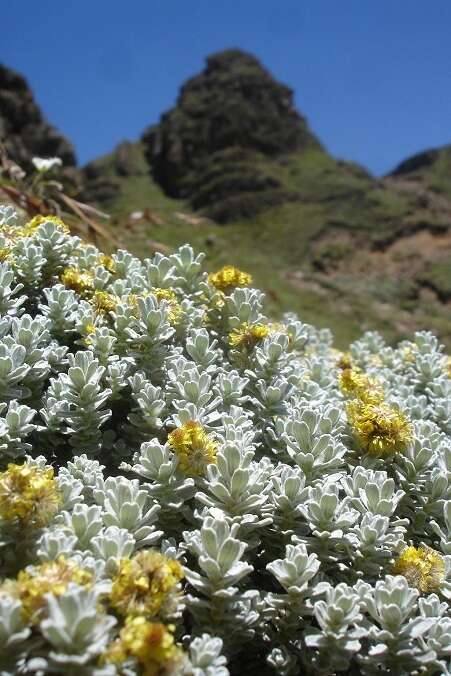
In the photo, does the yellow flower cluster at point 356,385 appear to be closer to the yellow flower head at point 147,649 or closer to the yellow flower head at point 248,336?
the yellow flower head at point 248,336

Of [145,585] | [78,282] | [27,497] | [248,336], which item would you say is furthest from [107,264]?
[145,585]

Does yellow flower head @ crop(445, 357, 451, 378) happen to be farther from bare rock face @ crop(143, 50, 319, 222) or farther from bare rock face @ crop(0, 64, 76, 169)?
bare rock face @ crop(143, 50, 319, 222)

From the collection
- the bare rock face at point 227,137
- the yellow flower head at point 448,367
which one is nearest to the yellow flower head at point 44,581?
the yellow flower head at point 448,367

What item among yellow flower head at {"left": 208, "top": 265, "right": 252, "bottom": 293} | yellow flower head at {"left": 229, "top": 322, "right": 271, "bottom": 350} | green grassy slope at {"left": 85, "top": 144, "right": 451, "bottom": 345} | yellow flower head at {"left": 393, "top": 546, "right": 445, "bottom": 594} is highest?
green grassy slope at {"left": 85, "top": 144, "right": 451, "bottom": 345}

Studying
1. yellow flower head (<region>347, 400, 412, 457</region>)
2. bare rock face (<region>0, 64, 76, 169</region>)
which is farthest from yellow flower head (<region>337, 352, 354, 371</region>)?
bare rock face (<region>0, 64, 76, 169</region>)

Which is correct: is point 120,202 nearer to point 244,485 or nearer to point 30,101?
point 30,101

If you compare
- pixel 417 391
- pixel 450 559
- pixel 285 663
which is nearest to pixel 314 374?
pixel 417 391

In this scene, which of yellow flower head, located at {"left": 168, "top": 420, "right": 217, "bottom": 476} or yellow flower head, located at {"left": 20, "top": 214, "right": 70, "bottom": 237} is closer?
yellow flower head, located at {"left": 168, "top": 420, "right": 217, "bottom": 476}

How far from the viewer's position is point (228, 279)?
3.05 m

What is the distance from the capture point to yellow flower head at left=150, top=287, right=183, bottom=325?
267 cm

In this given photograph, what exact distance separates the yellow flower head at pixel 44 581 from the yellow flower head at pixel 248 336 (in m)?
1.31

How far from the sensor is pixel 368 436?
2.43 meters

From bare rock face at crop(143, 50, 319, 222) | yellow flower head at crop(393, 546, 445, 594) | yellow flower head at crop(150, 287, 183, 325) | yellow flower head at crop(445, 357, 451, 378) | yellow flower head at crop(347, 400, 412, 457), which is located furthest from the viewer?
bare rock face at crop(143, 50, 319, 222)

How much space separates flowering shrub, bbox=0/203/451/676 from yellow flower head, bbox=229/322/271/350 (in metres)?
0.01
